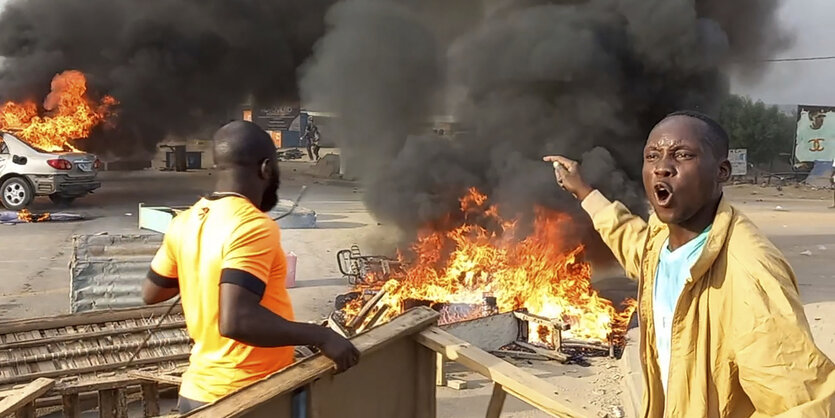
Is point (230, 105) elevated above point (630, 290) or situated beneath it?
elevated above

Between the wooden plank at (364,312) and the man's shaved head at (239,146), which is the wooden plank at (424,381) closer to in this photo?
the man's shaved head at (239,146)

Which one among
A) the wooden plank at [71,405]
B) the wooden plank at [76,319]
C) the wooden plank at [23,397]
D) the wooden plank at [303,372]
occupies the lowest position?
the wooden plank at [71,405]

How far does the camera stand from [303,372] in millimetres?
1925

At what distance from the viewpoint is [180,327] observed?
518cm

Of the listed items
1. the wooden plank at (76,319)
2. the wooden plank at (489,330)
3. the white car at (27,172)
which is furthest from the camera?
the white car at (27,172)

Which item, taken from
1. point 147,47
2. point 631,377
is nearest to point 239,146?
point 631,377

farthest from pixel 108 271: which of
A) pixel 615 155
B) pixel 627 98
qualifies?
pixel 627 98

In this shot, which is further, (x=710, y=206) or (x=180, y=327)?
(x=180, y=327)

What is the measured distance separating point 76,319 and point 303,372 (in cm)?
356

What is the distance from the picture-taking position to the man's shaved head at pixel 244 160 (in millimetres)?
2020

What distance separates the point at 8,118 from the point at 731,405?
19.1 metres

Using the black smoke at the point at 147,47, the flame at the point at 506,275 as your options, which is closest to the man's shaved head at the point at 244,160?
the flame at the point at 506,275

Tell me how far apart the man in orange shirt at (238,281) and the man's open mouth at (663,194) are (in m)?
0.92

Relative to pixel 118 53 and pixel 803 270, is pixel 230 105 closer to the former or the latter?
pixel 118 53
